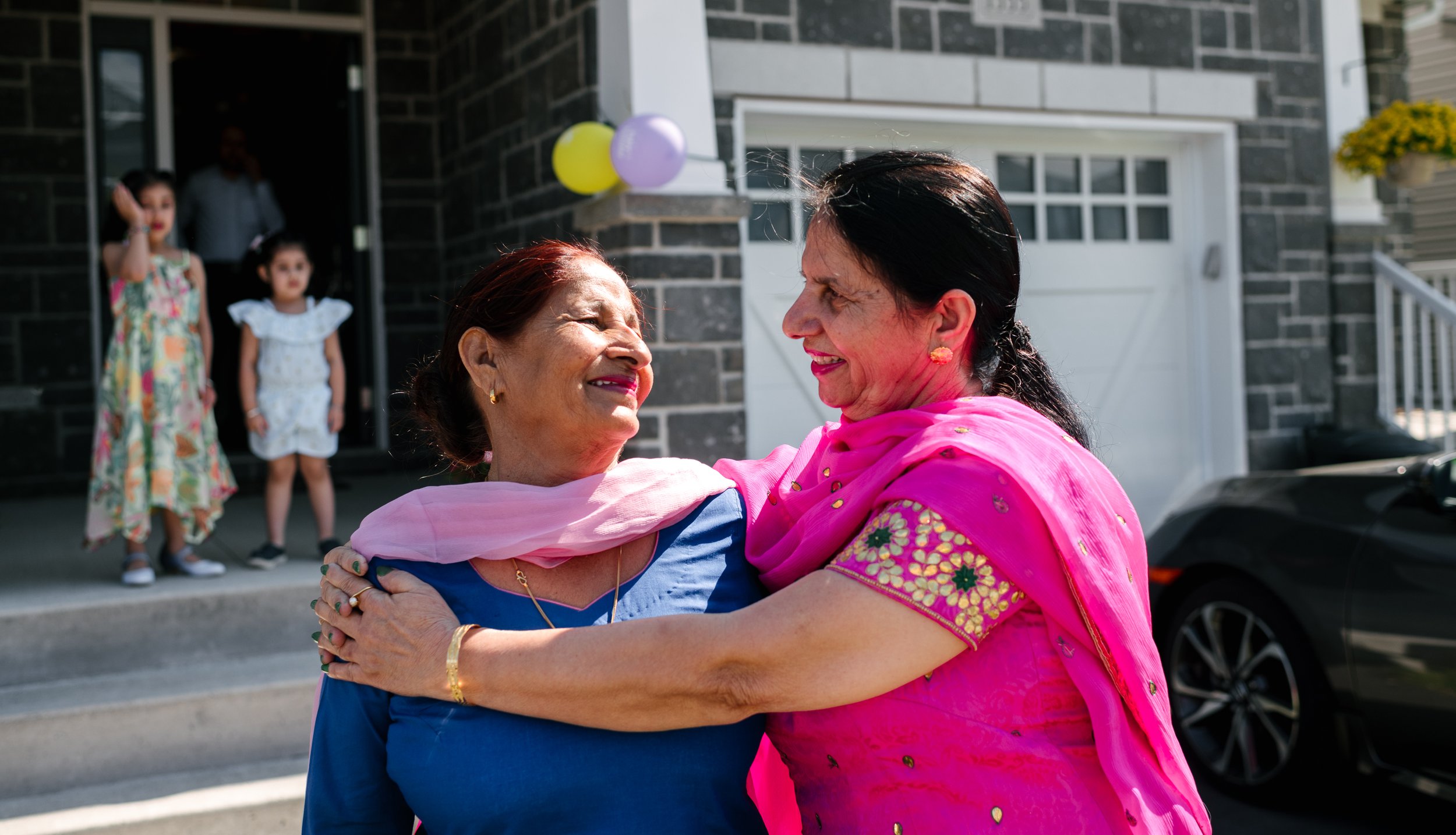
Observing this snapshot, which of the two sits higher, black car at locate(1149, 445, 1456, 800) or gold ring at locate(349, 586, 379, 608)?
gold ring at locate(349, 586, 379, 608)

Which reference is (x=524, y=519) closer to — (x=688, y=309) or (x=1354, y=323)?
(x=688, y=309)

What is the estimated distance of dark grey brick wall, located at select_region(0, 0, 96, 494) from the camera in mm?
7125

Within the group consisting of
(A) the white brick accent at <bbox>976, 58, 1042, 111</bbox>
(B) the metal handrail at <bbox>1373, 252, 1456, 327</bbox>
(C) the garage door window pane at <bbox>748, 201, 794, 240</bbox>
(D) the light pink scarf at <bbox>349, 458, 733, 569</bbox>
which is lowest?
(D) the light pink scarf at <bbox>349, 458, 733, 569</bbox>

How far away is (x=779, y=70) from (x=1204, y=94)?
2590mm


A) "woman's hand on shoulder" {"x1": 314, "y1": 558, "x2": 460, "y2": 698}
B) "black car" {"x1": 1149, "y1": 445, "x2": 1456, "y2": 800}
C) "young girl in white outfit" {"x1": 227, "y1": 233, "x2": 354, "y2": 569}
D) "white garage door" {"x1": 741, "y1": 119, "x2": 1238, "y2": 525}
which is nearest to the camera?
"woman's hand on shoulder" {"x1": 314, "y1": 558, "x2": 460, "y2": 698}

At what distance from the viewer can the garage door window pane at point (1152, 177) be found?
6.91 meters

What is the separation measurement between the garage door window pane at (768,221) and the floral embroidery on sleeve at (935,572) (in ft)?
14.4

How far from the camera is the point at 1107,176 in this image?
6.79 m

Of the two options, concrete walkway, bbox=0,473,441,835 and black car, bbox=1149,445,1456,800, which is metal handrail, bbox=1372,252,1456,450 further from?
concrete walkway, bbox=0,473,441,835

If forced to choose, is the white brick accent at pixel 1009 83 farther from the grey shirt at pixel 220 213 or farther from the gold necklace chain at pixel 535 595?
the gold necklace chain at pixel 535 595

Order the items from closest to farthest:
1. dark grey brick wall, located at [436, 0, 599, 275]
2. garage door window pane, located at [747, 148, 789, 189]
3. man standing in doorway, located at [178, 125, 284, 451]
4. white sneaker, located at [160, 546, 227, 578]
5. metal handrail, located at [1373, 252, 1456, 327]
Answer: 1. white sneaker, located at [160, 546, 227, 578]
2. dark grey brick wall, located at [436, 0, 599, 275]
3. garage door window pane, located at [747, 148, 789, 189]
4. metal handrail, located at [1373, 252, 1456, 327]
5. man standing in doorway, located at [178, 125, 284, 451]

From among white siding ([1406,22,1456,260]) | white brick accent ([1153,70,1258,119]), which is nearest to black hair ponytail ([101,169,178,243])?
white brick accent ([1153,70,1258,119])

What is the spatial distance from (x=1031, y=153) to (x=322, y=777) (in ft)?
18.8

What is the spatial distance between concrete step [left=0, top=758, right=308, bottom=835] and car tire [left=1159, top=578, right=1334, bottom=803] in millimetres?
2787
